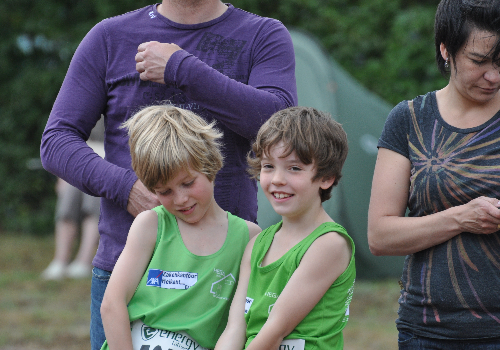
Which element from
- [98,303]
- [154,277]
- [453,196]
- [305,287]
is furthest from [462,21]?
[98,303]

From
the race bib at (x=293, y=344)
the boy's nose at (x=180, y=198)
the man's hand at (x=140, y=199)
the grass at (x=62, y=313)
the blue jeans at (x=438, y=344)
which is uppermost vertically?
the boy's nose at (x=180, y=198)

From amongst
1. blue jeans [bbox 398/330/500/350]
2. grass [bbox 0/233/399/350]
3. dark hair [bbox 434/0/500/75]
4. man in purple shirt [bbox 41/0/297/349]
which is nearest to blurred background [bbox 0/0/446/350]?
grass [bbox 0/233/399/350]

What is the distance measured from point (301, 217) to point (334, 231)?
0.36ft

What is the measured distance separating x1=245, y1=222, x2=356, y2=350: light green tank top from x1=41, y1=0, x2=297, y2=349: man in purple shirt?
0.34m

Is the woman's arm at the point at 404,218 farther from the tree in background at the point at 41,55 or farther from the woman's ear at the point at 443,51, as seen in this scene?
the tree in background at the point at 41,55

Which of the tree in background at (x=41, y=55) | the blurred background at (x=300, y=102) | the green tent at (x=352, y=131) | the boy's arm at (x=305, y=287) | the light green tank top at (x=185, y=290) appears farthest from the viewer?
the tree in background at (x=41, y=55)

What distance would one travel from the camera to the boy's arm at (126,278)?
1846 millimetres

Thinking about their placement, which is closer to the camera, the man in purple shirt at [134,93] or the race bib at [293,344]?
the race bib at [293,344]

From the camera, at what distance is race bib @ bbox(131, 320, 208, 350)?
1.84m

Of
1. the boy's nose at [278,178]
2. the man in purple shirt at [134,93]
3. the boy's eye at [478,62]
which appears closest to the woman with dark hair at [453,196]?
the boy's eye at [478,62]

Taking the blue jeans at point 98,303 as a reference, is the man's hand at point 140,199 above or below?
above

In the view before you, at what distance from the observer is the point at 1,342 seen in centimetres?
444

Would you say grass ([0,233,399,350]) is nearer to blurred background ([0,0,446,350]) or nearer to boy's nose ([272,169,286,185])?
blurred background ([0,0,446,350])

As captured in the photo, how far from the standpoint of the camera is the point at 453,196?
1.83 m
